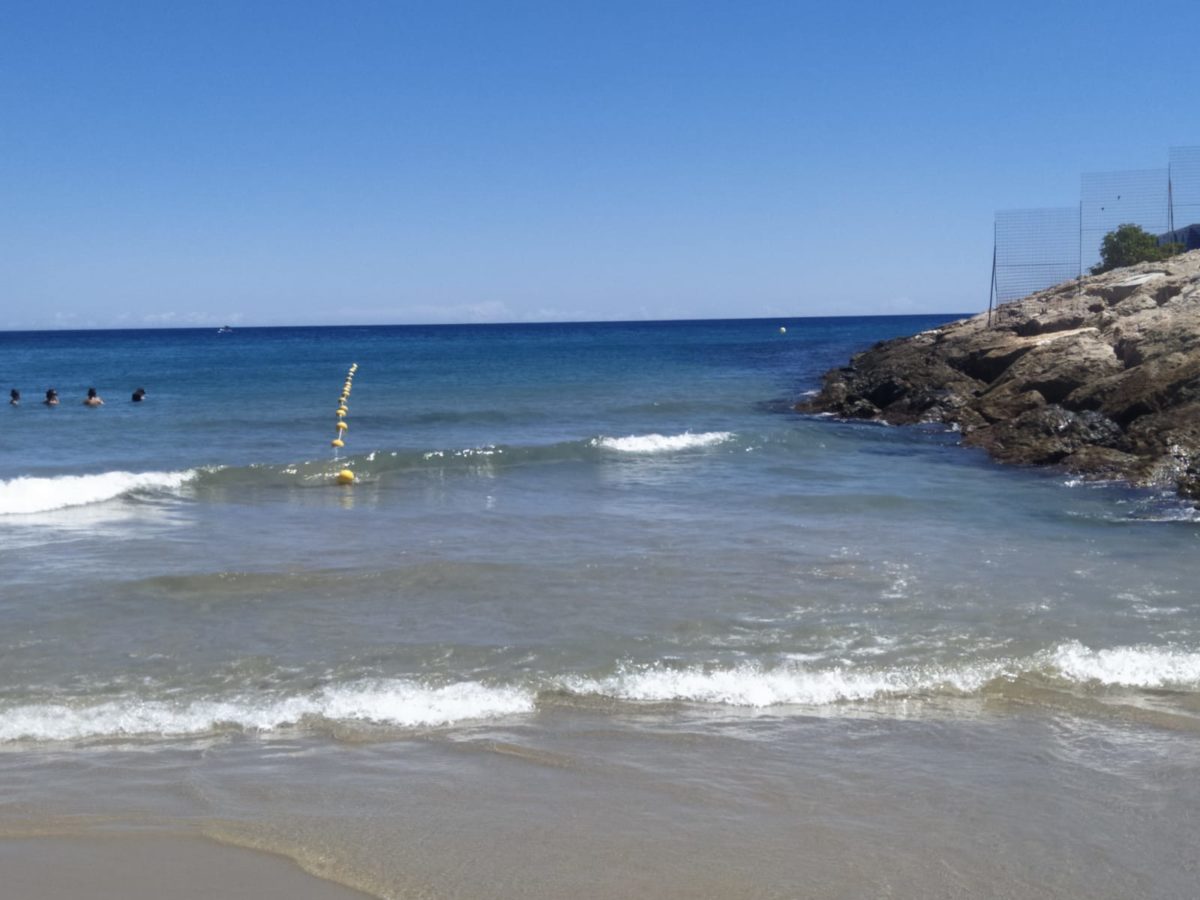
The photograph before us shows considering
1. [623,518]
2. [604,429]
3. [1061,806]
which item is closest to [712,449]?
[604,429]

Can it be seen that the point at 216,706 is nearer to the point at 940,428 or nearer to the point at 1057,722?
the point at 1057,722

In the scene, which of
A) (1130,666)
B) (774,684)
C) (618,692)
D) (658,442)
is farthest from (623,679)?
(658,442)

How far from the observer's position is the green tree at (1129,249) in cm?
3397

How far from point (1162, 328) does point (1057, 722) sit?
16.4 meters

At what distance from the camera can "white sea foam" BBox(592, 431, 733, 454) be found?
75.2 feet

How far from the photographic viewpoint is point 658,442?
78.4ft

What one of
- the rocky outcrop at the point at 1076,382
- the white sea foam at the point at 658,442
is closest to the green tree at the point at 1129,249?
the rocky outcrop at the point at 1076,382

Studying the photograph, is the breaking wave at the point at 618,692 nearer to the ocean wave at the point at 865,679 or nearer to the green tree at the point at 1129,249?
the ocean wave at the point at 865,679

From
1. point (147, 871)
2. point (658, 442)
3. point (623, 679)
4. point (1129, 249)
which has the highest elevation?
point (1129, 249)

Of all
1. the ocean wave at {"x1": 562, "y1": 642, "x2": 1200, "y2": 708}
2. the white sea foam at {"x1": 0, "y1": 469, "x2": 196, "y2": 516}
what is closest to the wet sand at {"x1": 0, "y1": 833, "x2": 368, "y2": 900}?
the ocean wave at {"x1": 562, "y1": 642, "x2": 1200, "y2": 708}

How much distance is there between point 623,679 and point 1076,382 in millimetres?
16831

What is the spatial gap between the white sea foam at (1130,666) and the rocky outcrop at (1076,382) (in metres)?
8.03

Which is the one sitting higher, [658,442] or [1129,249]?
[1129,249]

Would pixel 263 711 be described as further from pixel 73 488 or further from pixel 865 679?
pixel 73 488
